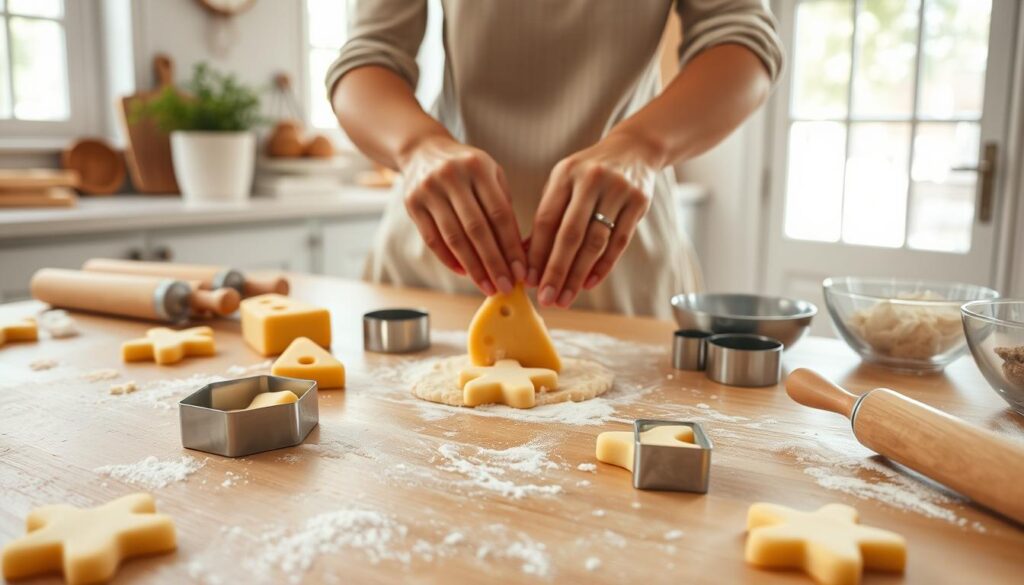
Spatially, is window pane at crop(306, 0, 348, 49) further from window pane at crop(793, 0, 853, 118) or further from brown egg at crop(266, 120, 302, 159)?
window pane at crop(793, 0, 853, 118)

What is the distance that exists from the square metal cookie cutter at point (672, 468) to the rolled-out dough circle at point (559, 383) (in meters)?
Result: 0.24

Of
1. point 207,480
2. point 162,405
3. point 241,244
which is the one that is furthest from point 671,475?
point 241,244

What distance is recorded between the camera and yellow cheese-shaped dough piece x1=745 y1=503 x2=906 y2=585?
499 mm

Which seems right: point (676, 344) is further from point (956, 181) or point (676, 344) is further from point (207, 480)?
point (956, 181)

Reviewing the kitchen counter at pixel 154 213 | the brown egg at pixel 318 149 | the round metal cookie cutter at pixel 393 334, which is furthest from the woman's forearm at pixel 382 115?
the brown egg at pixel 318 149

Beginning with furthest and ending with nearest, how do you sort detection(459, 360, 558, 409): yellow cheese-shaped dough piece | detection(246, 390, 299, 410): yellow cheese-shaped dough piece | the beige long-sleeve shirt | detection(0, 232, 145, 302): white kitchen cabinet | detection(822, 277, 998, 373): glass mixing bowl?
1. detection(0, 232, 145, 302): white kitchen cabinet
2. the beige long-sleeve shirt
3. detection(822, 277, 998, 373): glass mixing bowl
4. detection(459, 360, 558, 409): yellow cheese-shaped dough piece
5. detection(246, 390, 299, 410): yellow cheese-shaped dough piece

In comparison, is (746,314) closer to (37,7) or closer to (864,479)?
(864,479)

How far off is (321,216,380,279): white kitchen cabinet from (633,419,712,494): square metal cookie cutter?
6.58 ft

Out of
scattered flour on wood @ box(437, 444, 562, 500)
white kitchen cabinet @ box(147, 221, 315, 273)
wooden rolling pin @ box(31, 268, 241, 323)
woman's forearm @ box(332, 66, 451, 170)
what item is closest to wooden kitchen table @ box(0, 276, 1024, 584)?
scattered flour on wood @ box(437, 444, 562, 500)

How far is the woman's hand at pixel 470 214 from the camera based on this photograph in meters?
0.95

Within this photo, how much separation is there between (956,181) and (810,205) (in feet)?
1.84

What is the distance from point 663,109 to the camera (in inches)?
44.1

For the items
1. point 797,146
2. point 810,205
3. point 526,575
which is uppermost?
point 797,146

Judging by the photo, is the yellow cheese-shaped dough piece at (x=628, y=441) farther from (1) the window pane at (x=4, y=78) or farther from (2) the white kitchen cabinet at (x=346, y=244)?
(1) the window pane at (x=4, y=78)
